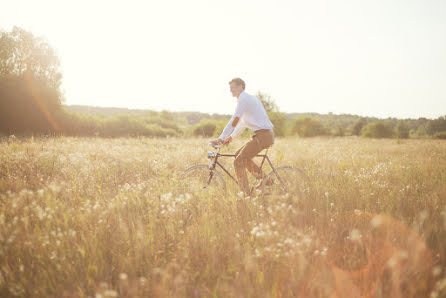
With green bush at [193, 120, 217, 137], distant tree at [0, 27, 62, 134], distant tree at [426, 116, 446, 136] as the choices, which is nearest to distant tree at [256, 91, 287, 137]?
green bush at [193, 120, 217, 137]

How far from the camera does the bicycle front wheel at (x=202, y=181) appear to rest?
472cm

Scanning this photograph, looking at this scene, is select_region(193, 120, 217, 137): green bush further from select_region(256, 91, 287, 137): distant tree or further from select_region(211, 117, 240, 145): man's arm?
select_region(211, 117, 240, 145): man's arm

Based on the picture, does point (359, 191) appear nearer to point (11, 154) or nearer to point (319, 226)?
point (319, 226)

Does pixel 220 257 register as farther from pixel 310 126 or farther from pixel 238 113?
pixel 310 126

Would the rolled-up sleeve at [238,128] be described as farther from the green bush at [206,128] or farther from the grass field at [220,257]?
the green bush at [206,128]

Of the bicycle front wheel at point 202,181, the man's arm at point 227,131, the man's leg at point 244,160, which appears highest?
the man's arm at point 227,131

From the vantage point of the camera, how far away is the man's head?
475 centimetres

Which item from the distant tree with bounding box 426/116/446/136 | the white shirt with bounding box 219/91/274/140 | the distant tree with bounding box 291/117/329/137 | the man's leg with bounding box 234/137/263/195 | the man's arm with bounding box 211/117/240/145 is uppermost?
the distant tree with bounding box 426/116/446/136

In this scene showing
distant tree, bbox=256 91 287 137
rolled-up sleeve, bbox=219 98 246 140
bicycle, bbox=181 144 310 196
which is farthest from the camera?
distant tree, bbox=256 91 287 137

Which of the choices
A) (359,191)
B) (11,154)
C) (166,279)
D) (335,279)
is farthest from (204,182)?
(11,154)

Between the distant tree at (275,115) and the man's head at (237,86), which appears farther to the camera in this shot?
the distant tree at (275,115)

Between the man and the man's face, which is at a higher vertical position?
the man's face

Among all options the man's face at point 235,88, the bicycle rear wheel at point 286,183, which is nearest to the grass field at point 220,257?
the bicycle rear wheel at point 286,183

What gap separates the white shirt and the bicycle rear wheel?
3.81 feet
